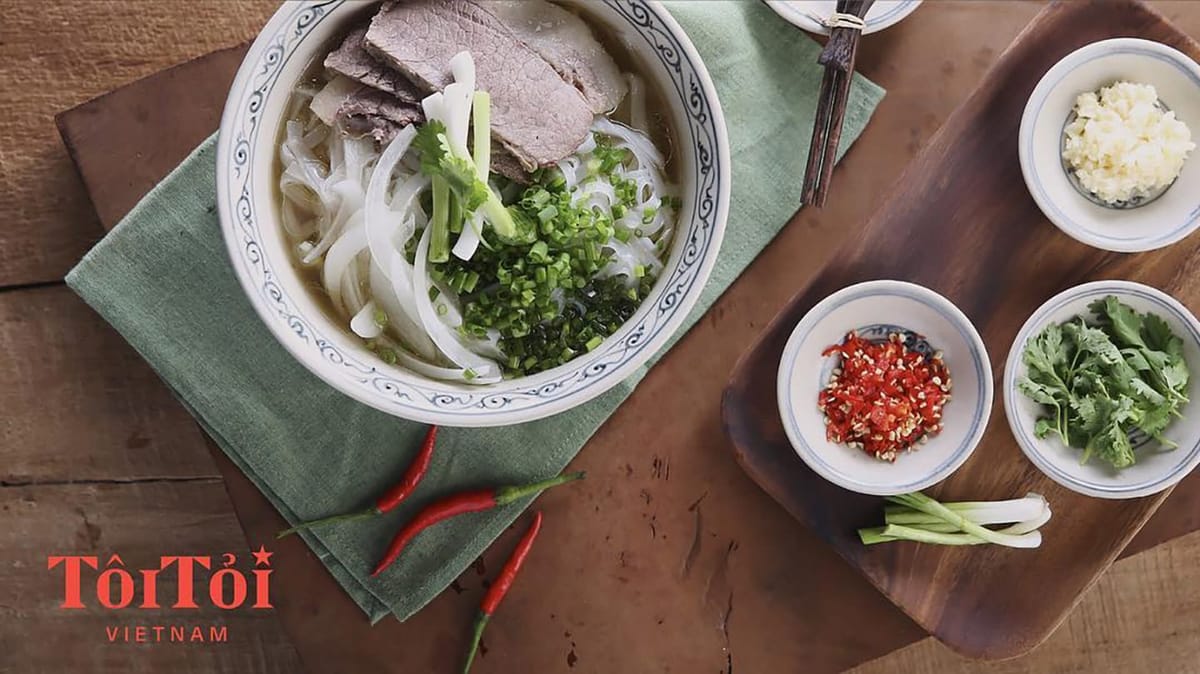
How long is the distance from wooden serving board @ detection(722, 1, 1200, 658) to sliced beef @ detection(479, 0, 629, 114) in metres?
0.78

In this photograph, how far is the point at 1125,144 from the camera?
252 centimetres

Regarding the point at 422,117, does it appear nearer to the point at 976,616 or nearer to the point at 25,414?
the point at 25,414

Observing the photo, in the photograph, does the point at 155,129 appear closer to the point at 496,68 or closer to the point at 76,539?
the point at 496,68

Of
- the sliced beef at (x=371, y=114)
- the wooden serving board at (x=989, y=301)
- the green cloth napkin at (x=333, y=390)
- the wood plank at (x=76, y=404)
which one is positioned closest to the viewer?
the sliced beef at (x=371, y=114)

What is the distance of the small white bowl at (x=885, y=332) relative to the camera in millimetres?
2503

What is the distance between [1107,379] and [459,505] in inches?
68.1

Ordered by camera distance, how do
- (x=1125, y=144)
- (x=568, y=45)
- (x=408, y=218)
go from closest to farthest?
(x=408, y=218), (x=568, y=45), (x=1125, y=144)

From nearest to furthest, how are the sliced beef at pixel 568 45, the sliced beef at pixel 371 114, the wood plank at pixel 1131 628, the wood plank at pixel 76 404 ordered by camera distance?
the sliced beef at pixel 371 114
the sliced beef at pixel 568 45
the wood plank at pixel 76 404
the wood plank at pixel 1131 628

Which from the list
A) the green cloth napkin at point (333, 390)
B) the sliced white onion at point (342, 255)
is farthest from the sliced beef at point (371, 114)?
the green cloth napkin at point (333, 390)

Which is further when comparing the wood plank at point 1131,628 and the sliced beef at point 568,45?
the wood plank at point 1131,628

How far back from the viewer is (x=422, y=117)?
212 cm

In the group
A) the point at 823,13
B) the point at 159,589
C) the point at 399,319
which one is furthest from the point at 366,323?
the point at 823,13

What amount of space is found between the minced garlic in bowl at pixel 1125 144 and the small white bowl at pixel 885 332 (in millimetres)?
518

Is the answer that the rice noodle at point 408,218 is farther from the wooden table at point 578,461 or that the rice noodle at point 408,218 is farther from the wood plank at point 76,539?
the wood plank at point 76,539
